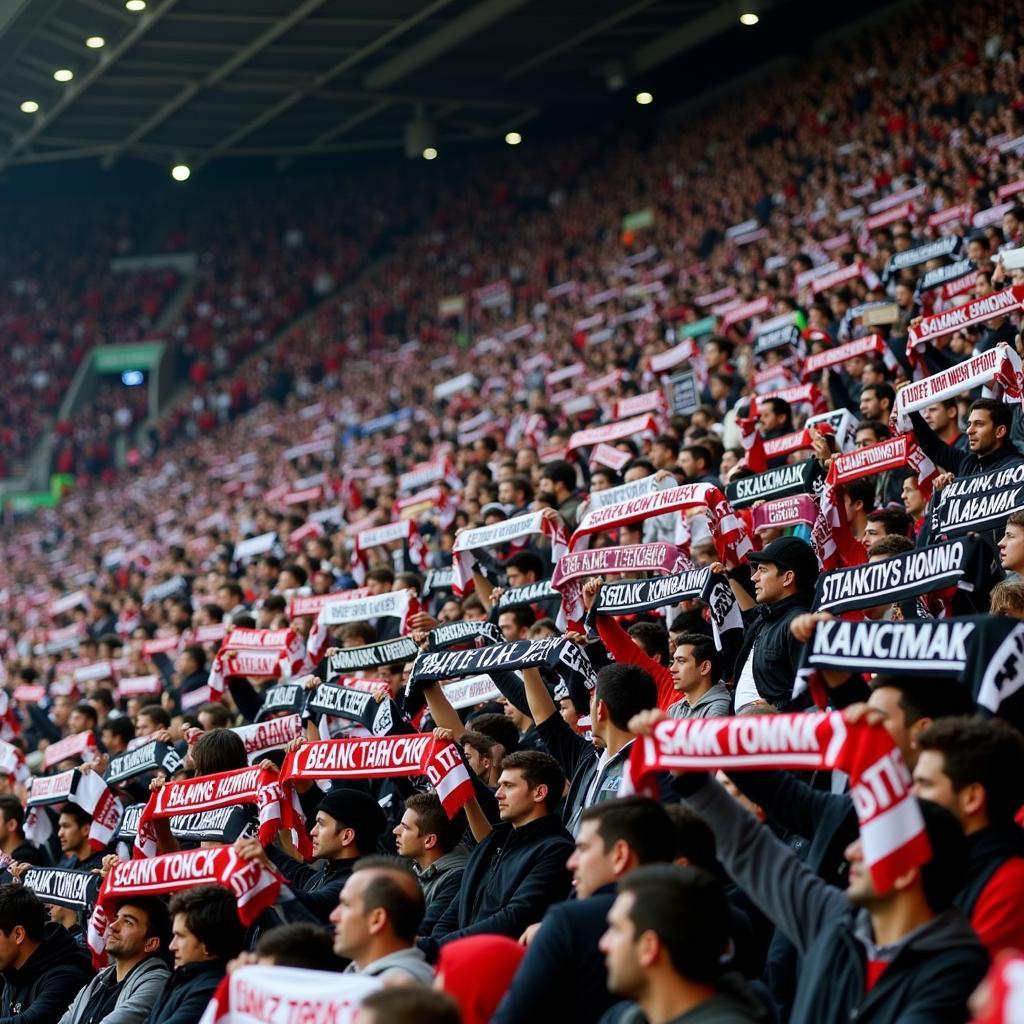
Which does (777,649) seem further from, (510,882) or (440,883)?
(440,883)

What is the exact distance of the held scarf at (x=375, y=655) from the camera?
7320 mm

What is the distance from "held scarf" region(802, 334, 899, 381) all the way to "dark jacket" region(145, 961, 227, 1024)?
626cm

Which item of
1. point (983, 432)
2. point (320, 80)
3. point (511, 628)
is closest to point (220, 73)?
point (320, 80)

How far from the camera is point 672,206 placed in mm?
23641

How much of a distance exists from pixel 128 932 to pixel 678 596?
2542 mm

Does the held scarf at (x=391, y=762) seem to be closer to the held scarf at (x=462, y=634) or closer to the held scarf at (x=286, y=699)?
the held scarf at (x=462, y=634)

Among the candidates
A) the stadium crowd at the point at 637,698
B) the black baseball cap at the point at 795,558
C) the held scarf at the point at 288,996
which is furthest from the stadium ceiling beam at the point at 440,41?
the held scarf at the point at 288,996

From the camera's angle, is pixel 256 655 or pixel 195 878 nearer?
pixel 195 878

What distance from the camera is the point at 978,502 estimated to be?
598 cm

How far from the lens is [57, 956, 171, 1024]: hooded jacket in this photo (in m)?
5.59

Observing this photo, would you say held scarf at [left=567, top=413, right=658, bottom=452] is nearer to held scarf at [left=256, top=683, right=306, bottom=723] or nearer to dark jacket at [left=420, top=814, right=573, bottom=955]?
held scarf at [left=256, top=683, right=306, bottom=723]

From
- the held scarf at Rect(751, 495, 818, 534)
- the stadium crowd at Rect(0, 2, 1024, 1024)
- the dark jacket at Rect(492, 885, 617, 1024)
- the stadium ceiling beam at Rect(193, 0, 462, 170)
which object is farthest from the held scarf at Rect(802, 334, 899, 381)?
the stadium ceiling beam at Rect(193, 0, 462, 170)

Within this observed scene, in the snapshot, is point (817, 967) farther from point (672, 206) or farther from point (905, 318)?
point (672, 206)

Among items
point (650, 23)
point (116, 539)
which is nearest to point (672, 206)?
point (650, 23)
